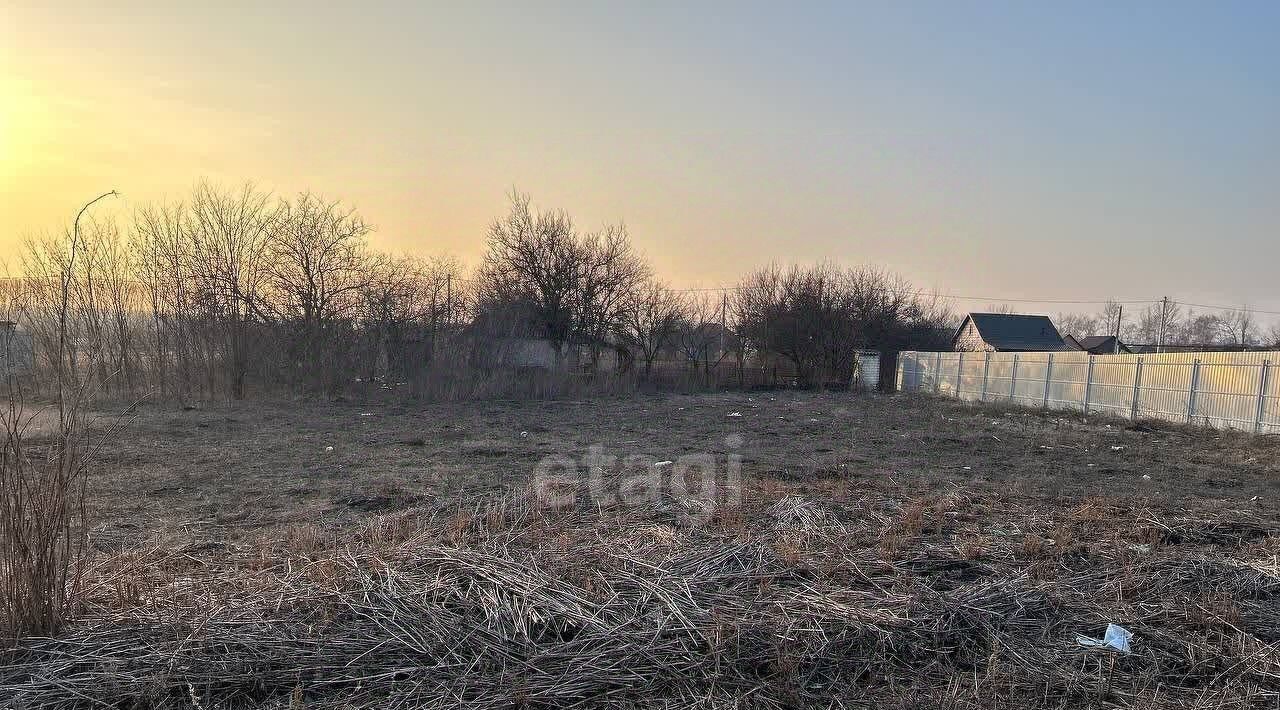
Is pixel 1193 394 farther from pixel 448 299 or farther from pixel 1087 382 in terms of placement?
pixel 448 299

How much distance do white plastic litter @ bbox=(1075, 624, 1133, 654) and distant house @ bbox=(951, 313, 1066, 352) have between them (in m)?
37.3

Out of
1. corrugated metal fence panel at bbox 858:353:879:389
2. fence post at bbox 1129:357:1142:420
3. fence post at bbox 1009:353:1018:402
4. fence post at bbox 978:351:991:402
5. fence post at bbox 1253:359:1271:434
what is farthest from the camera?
corrugated metal fence panel at bbox 858:353:879:389

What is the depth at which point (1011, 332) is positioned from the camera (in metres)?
37.7

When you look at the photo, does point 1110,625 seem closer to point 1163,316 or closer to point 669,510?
point 669,510

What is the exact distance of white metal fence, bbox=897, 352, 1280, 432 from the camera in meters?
12.8

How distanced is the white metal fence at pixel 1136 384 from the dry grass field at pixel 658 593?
7896 mm

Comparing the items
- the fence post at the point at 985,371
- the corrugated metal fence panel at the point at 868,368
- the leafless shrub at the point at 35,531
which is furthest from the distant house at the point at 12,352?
the corrugated metal fence panel at the point at 868,368

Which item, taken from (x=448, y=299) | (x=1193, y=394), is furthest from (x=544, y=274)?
(x=1193, y=394)

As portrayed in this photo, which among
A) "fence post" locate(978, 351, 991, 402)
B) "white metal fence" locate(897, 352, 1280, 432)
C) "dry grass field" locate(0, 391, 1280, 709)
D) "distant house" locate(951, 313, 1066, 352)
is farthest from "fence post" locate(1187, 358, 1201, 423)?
"distant house" locate(951, 313, 1066, 352)

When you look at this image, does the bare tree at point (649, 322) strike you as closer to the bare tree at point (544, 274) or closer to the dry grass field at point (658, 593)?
the bare tree at point (544, 274)

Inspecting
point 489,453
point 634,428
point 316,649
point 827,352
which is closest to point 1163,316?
point 827,352

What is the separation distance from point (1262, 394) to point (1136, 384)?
3.10 m

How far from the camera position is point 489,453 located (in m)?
8.48

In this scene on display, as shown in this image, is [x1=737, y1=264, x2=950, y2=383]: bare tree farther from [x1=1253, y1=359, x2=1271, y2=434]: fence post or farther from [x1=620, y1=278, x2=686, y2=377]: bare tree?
[x1=1253, y1=359, x2=1271, y2=434]: fence post
